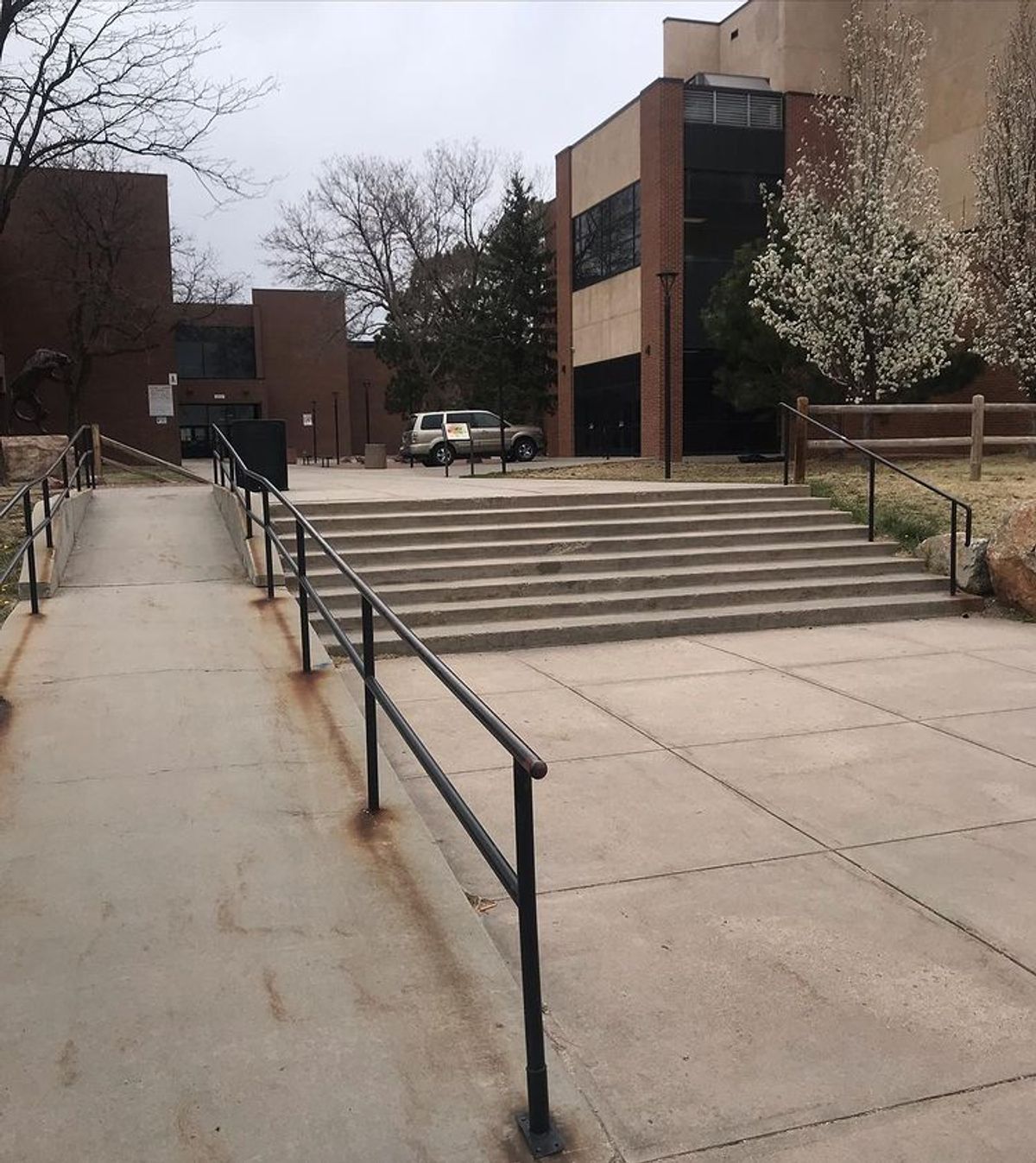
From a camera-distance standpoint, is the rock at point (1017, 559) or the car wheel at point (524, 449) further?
the car wheel at point (524, 449)

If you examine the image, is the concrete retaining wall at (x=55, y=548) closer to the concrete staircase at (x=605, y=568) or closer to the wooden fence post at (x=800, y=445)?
the concrete staircase at (x=605, y=568)

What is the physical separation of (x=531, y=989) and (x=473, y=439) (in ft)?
87.4

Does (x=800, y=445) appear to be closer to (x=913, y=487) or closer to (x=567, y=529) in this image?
(x=913, y=487)

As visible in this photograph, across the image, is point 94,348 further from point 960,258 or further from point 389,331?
point 960,258

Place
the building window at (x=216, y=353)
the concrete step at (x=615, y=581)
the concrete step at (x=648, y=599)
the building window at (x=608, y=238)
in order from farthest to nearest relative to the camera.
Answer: the building window at (x=216, y=353), the building window at (x=608, y=238), the concrete step at (x=615, y=581), the concrete step at (x=648, y=599)

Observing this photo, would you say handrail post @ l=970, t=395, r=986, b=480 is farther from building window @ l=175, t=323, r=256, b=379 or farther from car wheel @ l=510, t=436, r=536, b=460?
building window @ l=175, t=323, r=256, b=379

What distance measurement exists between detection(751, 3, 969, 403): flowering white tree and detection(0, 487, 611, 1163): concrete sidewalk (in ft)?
52.9

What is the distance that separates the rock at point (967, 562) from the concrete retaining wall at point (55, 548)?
27.2 ft

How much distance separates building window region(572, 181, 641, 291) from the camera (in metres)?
28.1

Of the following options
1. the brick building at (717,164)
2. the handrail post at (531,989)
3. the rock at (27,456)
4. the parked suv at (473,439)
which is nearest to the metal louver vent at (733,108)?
the brick building at (717,164)

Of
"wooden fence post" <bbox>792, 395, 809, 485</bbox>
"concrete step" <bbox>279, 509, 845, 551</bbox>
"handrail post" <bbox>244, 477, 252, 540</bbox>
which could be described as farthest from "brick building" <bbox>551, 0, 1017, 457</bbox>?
"handrail post" <bbox>244, 477, 252, 540</bbox>

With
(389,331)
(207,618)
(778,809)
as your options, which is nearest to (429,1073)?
(778,809)

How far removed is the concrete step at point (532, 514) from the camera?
10656 millimetres

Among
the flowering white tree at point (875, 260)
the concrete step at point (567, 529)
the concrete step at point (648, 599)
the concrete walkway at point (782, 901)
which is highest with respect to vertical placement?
the flowering white tree at point (875, 260)
